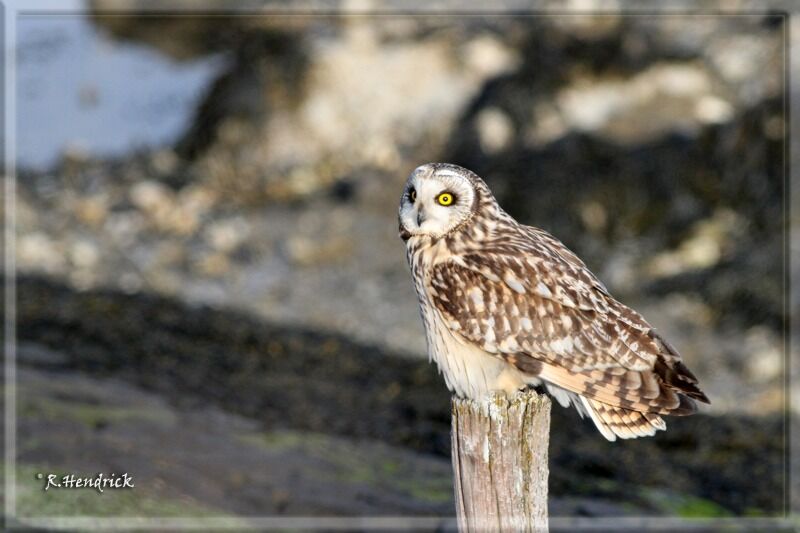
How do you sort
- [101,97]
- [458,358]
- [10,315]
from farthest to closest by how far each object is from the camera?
[101,97], [10,315], [458,358]

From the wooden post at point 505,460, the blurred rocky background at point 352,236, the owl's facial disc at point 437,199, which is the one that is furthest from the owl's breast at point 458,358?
the blurred rocky background at point 352,236

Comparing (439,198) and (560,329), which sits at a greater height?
(439,198)

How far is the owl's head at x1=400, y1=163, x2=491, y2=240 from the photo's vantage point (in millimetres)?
4371

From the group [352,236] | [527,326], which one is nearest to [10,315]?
[352,236]

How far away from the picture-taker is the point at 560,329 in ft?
14.0

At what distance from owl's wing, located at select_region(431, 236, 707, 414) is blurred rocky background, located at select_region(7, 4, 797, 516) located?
8.21 ft

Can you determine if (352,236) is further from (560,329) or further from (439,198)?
(560,329)

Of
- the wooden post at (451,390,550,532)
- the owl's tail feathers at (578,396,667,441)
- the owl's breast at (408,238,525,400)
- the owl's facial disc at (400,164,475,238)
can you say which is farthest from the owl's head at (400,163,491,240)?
the owl's tail feathers at (578,396,667,441)

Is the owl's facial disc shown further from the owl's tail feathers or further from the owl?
the owl's tail feathers

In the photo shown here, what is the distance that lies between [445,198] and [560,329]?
86 cm

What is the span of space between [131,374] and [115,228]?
556cm
